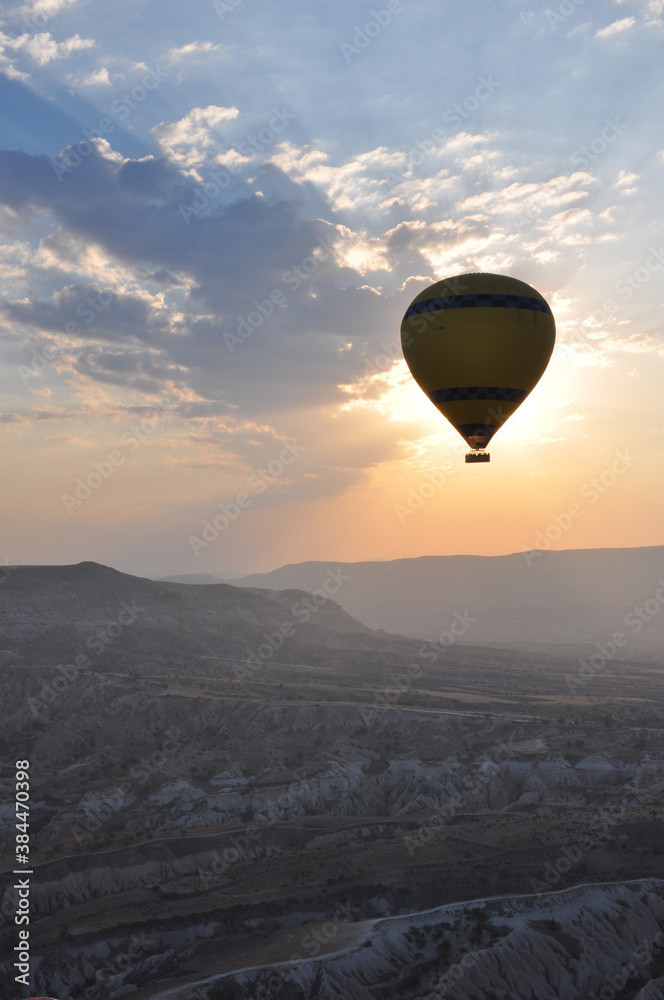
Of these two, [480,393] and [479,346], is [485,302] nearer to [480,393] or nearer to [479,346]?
[479,346]

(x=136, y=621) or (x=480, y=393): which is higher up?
(x=480, y=393)

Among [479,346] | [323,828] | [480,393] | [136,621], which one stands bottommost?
[323,828]

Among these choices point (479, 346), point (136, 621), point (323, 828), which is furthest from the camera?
point (136, 621)

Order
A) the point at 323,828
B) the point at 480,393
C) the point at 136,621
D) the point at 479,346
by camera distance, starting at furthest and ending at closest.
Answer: the point at 136,621 → the point at 323,828 → the point at 480,393 → the point at 479,346

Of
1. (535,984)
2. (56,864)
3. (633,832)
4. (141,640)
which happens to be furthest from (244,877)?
(141,640)

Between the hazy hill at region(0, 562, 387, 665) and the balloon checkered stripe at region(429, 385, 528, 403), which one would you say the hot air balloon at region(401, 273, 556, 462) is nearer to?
the balloon checkered stripe at region(429, 385, 528, 403)

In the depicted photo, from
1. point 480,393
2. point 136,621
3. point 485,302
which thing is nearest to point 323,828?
point 480,393

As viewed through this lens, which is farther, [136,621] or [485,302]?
[136,621]
